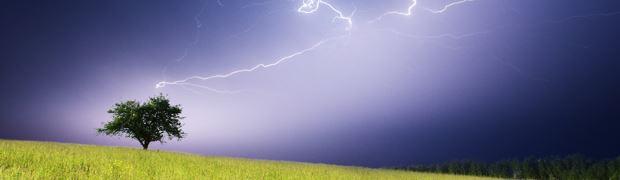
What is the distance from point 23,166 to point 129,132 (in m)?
32.2

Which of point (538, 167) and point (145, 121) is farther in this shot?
point (538, 167)

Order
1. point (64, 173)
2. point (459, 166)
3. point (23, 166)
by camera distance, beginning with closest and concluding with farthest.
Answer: point (64, 173)
point (23, 166)
point (459, 166)

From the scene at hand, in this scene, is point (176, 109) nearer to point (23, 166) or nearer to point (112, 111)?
point (112, 111)

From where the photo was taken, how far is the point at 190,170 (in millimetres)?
13445

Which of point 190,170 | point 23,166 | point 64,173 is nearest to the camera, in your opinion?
point 64,173

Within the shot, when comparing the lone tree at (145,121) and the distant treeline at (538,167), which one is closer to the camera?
the lone tree at (145,121)

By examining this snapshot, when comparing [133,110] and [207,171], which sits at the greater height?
[133,110]

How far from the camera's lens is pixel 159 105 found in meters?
41.7

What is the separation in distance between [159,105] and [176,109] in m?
1.72

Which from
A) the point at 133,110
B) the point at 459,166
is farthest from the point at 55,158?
the point at 459,166

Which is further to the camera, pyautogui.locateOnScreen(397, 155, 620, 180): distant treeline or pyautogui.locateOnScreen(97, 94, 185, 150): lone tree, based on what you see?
pyautogui.locateOnScreen(397, 155, 620, 180): distant treeline

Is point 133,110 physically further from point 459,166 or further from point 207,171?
point 459,166

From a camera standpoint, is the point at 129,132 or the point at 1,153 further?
the point at 129,132

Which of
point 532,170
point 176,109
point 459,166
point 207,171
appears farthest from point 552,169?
point 207,171
